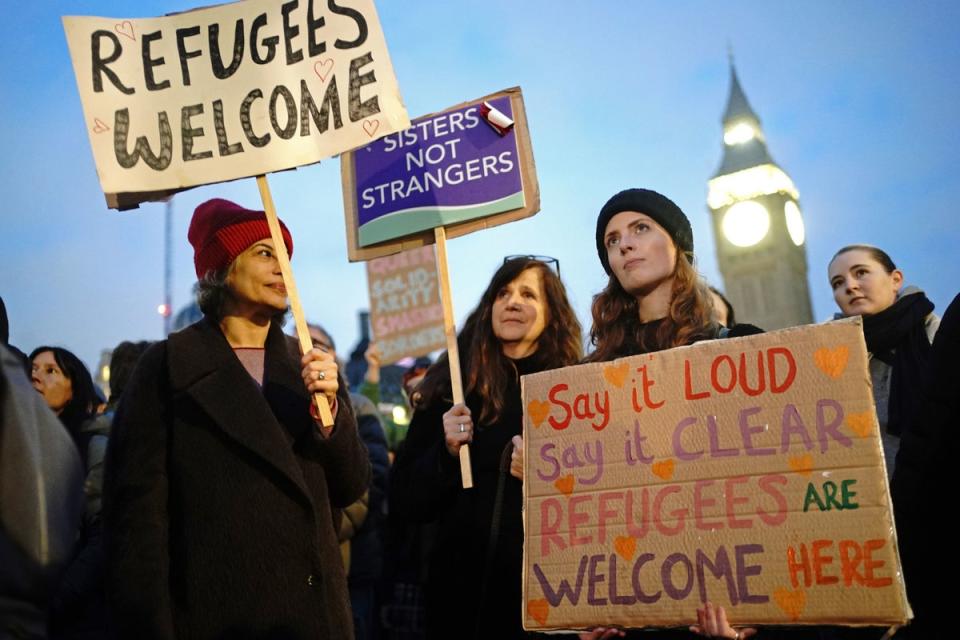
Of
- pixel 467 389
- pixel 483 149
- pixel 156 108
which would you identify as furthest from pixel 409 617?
pixel 156 108

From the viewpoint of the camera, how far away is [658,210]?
3.34 metres

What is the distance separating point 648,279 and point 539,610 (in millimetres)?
1263

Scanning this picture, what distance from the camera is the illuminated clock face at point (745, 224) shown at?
141ft

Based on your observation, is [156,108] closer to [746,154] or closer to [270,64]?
[270,64]

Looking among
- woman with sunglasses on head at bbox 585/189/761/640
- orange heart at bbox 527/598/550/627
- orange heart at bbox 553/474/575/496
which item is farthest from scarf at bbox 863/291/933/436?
orange heart at bbox 527/598/550/627

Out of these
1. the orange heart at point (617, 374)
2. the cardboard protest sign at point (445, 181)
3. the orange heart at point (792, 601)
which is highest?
the cardboard protest sign at point (445, 181)

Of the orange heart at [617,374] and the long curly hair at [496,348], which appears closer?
the orange heart at [617,374]

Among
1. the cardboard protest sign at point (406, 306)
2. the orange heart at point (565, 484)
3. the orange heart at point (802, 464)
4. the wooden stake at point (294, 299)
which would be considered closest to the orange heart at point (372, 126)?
the wooden stake at point (294, 299)

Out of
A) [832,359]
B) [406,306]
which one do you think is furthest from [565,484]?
[406,306]

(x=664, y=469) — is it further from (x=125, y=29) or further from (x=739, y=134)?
(x=739, y=134)

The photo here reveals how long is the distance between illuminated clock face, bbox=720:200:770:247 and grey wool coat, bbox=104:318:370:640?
4106 centimetres

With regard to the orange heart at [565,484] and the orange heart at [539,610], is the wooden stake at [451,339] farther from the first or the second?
the orange heart at [539,610]

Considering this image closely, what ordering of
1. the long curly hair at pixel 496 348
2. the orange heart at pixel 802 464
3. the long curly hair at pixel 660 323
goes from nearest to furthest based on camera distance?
the orange heart at pixel 802 464 → the long curly hair at pixel 660 323 → the long curly hair at pixel 496 348

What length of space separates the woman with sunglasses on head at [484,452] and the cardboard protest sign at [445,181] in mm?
284
